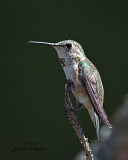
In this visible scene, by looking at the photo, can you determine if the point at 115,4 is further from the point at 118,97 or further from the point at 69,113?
the point at 69,113

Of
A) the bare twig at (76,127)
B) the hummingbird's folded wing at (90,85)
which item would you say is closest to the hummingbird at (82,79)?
the hummingbird's folded wing at (90,85)

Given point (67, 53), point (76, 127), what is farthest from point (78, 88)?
point (76, 127)

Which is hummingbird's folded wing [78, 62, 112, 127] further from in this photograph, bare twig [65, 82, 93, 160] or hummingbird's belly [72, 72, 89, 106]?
bare twig [65, 82, 93, 160]

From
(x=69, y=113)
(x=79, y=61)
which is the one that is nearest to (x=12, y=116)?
(x=79, y=61)

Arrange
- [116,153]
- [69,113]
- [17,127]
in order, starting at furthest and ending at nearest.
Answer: [17,127] < [116,153] < [69,113]

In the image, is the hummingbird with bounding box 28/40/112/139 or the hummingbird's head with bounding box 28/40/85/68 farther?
the hummingbird's head with bounding box 28/40/85/68

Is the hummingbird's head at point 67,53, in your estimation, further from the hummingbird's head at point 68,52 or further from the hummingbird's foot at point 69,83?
the hummingbird's foot at point 69,83

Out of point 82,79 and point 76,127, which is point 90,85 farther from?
point 76,127

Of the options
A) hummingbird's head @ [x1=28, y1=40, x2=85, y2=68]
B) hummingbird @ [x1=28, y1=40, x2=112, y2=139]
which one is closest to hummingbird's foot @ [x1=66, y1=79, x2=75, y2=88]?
hummingbird @ [x1=28, y1=40, x2=112, y2=139]

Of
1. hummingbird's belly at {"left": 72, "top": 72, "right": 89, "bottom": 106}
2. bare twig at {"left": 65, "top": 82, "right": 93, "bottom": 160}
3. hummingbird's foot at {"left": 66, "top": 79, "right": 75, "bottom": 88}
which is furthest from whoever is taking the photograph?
hummingbird's belly at {"left": 72, "top": 72, "right": 89, "bottom": 106}
